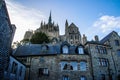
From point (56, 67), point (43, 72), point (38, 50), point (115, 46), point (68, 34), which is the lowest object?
point (43, 72)

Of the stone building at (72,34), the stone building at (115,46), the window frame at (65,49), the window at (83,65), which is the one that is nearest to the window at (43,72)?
the window frame at (65,49)

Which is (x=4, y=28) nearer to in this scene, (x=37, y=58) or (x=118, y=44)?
(x=37, y=58)

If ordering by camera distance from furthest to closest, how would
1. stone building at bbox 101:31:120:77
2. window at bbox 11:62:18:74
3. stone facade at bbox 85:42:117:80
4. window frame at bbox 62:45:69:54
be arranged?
stone building at bbox 101:31:120:77 → window frame at bbox 62:45:69:54 → stone facade at bbox 85:42:117:80 → window at bbox 11:62:18:74

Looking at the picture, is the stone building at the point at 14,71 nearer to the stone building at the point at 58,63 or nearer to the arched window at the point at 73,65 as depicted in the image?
the stone building at the point at 58,63

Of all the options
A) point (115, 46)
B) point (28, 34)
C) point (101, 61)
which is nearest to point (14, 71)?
point (101, 61)

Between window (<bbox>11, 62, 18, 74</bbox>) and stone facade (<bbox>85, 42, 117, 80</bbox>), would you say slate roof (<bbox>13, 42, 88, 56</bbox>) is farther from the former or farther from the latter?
window (<bbox>11, 62, 18, 74</bbox>)

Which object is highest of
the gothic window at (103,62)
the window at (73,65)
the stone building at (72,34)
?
the stone building at (72,34)

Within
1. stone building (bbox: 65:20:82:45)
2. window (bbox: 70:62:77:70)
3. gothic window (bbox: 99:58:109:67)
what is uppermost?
stone building (bbox: 65:20:82:45)

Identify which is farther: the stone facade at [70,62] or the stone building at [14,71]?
the stone facade at [70,62]

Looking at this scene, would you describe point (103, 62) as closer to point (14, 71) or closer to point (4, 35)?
point (14, 71)

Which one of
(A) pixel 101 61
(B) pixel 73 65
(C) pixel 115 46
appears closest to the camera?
(B) pixel 73 65

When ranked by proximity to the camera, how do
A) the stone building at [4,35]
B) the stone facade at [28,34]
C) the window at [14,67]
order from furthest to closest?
the stone facade at [28,34] → the window at [14,67] → the stone building at [4,35]

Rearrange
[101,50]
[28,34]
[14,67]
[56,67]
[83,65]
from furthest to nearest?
[28,34] → [101,50] → [83,65] → [56,67] → [14,67]

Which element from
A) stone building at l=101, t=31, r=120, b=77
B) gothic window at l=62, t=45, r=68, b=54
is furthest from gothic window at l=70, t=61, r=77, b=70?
stone building at l=101, t=31, r=120, b=77
